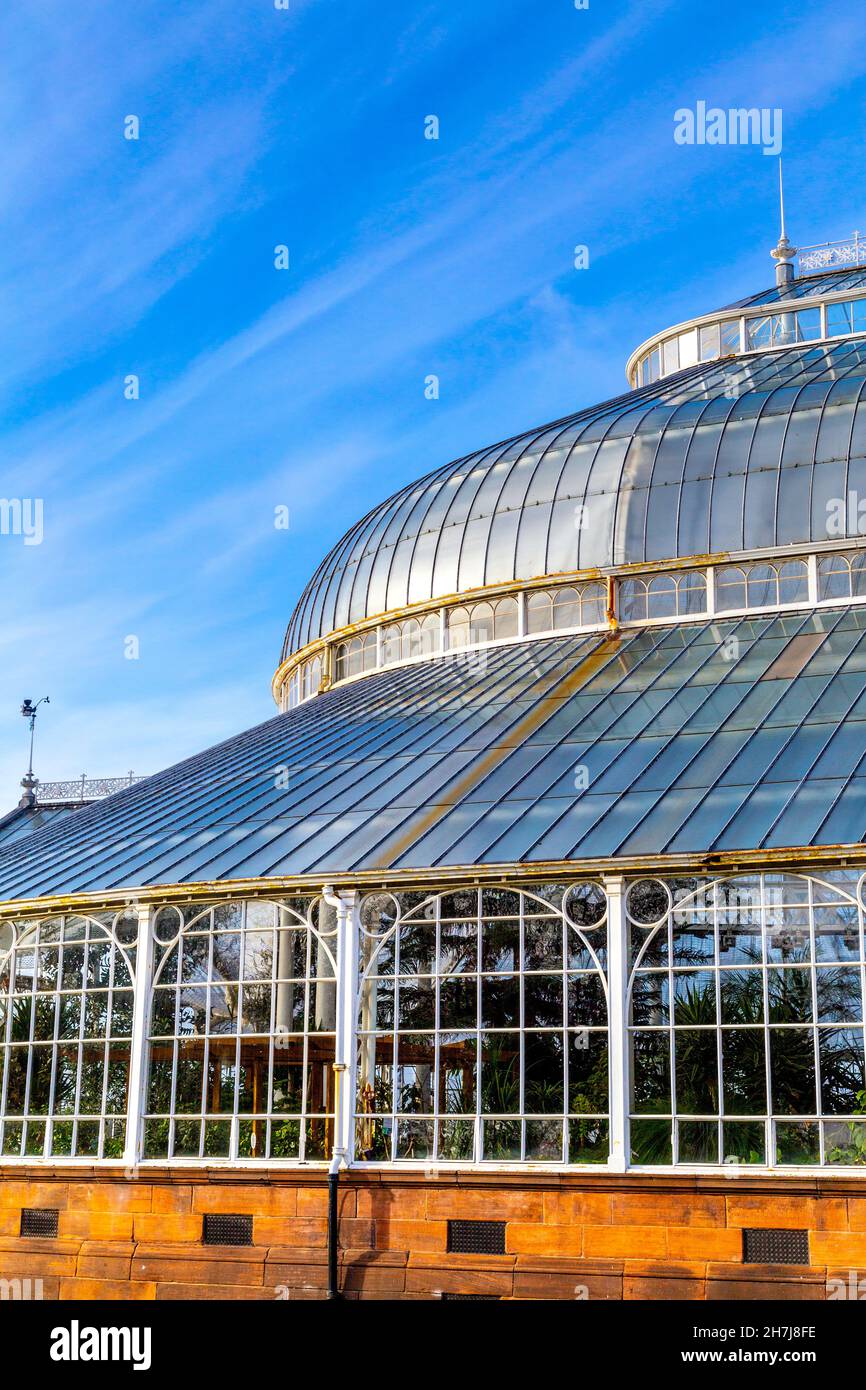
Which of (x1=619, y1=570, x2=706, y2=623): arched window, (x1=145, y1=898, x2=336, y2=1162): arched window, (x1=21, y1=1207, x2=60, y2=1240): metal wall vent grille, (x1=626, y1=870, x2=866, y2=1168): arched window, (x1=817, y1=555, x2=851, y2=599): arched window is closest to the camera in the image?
(x1=626, y1=870, x2=866, y2=1168): arched window

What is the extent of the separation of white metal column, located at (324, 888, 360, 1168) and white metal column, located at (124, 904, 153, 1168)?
2.97 meters

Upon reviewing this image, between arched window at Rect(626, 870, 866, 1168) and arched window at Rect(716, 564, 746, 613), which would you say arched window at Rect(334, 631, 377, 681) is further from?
arched window at Rect(626, 870, 866, 1168)

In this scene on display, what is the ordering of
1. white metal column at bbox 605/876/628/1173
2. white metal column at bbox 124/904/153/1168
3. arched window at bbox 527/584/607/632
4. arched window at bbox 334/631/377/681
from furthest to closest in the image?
arched window at bbox 334/631/377/681, arched window at bbox 527/584/607/632, white metal column at bbox 124/904/153/1168, white metal column at bbox 605/876/628/1173

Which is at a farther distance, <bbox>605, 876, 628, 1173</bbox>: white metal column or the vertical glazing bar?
the vertical glazing bar

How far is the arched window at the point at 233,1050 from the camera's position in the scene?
22.8 m

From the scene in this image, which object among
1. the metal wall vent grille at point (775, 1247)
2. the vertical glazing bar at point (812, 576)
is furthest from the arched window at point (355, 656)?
the metal wall vent grille at point (775, 1247)

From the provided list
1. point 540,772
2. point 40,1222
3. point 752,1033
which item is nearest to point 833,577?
point 540,772

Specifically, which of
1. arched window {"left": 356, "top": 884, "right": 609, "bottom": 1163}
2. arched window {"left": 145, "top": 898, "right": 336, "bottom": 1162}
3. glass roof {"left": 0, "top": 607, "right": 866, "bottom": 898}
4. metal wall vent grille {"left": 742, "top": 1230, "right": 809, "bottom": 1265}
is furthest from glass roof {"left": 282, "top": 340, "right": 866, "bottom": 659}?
metal wall vent grille {"left": 742, "top": 1230, "right": 809, "bottom": 1265}

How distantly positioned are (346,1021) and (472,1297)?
3792 mm

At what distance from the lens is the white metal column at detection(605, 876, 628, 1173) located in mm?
20500

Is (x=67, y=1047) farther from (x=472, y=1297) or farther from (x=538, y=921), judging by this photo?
(x=472, y=1297)

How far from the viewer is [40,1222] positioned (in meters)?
23.7

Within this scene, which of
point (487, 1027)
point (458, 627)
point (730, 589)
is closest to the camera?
point (487, 1027)

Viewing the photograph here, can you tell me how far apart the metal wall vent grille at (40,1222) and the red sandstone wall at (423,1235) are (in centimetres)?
11
